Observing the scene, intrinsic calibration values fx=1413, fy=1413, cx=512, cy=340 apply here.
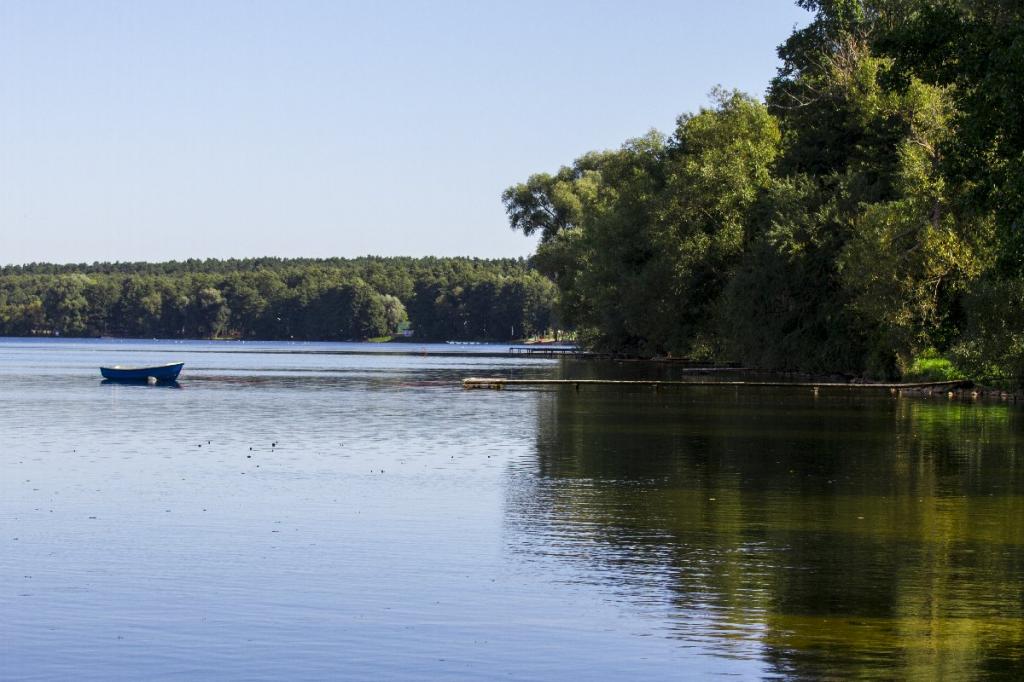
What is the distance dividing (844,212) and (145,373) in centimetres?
4676

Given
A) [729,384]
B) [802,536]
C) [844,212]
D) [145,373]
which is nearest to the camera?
[802,536]

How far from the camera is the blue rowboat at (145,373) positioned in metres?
94.1

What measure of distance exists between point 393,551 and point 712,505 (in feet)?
26.7

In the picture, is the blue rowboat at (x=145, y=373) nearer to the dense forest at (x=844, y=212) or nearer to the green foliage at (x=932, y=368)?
the dense forest at (x=844, y=212)

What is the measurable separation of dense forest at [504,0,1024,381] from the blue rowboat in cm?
3635

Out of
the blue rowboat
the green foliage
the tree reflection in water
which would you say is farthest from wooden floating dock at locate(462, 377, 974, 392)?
the tree reflection in water

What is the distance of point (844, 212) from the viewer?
78.2m

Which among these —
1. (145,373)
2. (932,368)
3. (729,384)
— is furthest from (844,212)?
(145,373)

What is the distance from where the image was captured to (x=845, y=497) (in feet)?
96.8

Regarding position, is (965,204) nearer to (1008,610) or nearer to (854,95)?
(1008,610)

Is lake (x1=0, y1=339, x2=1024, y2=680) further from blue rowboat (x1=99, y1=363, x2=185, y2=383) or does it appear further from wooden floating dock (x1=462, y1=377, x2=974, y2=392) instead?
blue rowboat (x1=99, y1=363, x2=185, y2=383)

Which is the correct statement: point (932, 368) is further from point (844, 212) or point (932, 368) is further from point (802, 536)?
point (802, 536)

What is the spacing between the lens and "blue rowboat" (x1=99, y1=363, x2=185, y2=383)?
94062 mm

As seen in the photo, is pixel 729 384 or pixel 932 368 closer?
pixel 932 368
